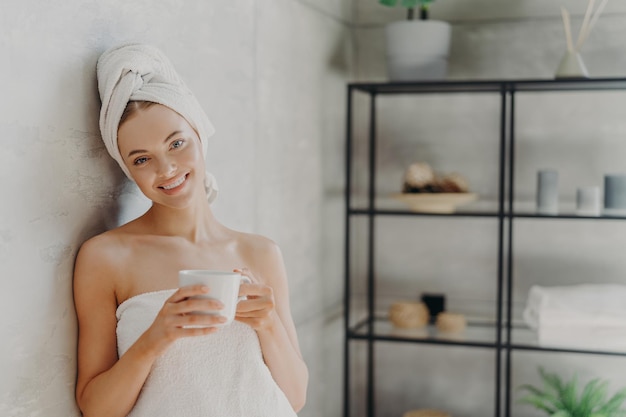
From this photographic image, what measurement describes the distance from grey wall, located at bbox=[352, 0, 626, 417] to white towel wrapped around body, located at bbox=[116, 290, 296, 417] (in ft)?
5.27

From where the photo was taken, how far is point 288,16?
93.7 inches

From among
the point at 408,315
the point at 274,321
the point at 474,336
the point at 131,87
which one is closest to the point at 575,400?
the point at 474,336

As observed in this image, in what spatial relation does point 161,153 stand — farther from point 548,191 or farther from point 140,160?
point 548,191

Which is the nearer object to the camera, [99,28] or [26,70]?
[26,70]

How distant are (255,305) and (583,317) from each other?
4.87ft

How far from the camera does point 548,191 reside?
2.63 m

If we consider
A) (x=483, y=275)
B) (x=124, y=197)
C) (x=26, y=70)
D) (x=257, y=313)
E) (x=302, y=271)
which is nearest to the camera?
(x=26, y=70)

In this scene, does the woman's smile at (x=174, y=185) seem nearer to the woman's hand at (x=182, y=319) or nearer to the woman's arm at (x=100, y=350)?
the woman's arm at (x=100, y=350)

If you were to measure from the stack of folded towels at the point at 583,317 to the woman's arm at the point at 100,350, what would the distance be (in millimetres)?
1579

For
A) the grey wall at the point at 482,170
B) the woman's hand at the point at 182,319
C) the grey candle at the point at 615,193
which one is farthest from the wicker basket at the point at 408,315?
the woman's hand at the point at 182,319

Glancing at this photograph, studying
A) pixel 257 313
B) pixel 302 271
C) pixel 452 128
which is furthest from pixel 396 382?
pixel 257 313

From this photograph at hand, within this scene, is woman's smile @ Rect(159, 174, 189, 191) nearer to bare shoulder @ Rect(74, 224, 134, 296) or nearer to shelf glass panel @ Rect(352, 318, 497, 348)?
bare shoulder @ Rect(74, 224, 134, 296)

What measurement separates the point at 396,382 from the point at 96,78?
1950 mm

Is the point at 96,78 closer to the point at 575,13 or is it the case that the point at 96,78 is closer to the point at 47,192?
the point at 47,192
